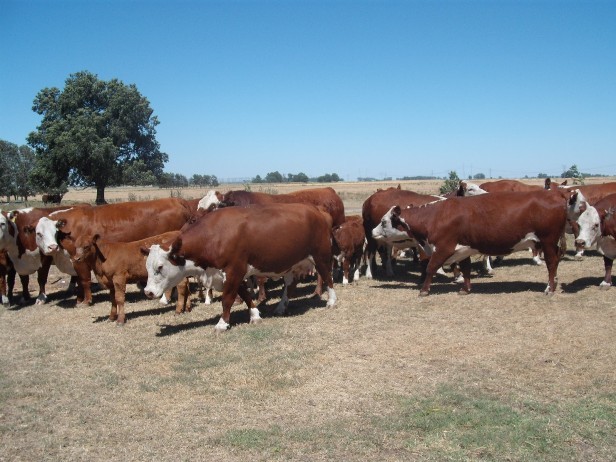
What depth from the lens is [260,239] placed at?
921cm

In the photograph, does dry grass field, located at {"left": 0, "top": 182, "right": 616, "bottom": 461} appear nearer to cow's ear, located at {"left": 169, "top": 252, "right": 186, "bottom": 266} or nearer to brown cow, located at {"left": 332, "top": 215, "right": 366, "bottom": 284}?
cow's ear, located at {"left": 169, "top": 252, "right": 186, "bottom": 266}

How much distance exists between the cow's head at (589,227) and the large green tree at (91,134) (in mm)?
33640

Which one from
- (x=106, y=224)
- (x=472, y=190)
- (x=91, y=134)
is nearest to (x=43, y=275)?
(x=106, y=224)

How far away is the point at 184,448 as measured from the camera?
4984mm

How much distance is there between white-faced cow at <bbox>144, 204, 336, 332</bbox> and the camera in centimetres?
879

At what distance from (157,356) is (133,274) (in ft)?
8.78

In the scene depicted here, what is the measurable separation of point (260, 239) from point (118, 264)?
2786mm

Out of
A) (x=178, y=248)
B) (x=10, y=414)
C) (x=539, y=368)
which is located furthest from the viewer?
(x=178, y=248)

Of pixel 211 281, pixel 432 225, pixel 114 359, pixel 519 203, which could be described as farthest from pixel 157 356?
pixel 519 203

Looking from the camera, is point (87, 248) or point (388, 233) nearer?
point (87, 248)

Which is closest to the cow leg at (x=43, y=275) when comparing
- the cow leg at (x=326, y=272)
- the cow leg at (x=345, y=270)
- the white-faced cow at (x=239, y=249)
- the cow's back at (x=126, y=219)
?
the cow's back at (x=126, y=219)

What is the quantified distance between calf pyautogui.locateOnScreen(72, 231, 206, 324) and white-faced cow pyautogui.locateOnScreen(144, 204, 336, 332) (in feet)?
3.06

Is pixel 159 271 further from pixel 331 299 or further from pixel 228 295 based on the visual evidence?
pixel 331 299

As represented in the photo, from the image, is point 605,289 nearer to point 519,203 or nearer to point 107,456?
point 519,203
